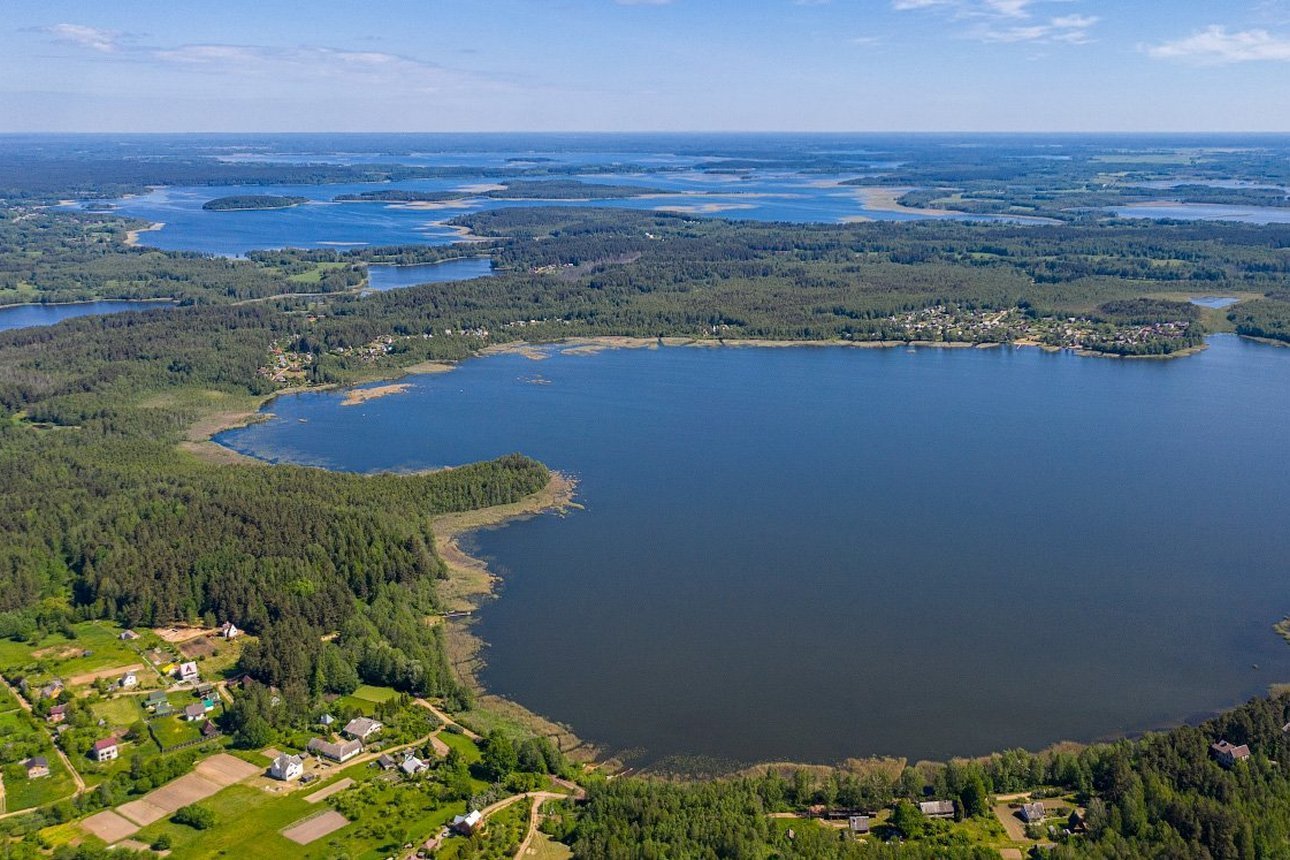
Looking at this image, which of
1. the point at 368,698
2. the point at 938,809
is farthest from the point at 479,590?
the point at 938,809

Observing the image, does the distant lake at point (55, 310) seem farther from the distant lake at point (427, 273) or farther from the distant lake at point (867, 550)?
the distant lake at point (867, 550)

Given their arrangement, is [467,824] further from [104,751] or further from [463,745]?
[104,751]

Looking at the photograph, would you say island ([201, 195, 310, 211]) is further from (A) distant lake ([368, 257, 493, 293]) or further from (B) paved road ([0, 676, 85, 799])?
(B) paved road ([0, 676, 85, 799])

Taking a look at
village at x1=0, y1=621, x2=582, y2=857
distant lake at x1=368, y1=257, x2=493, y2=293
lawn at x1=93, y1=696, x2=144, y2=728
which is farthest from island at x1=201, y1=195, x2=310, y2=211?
lawn at x1=93, y1=696, x2=144, y2=728

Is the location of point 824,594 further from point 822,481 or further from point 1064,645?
point 822,481

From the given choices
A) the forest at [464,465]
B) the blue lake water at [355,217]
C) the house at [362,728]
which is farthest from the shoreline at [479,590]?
the blue lake water at [355,217]
